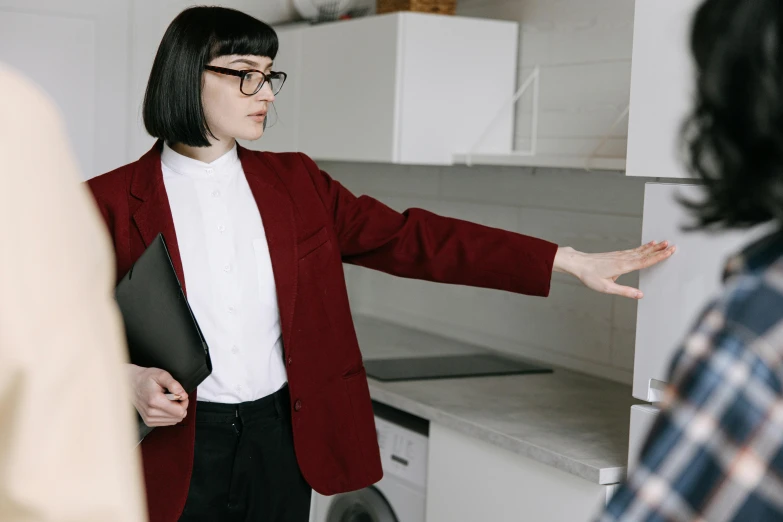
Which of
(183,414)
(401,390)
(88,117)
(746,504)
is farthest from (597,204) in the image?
(746,504)

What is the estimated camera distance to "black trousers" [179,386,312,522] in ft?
5.79

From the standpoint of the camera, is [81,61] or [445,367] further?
Result: [81,61]

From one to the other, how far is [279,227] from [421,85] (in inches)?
41.9

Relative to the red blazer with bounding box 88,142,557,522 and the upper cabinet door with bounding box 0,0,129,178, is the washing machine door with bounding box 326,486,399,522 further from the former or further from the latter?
the upper cabinet door with bounding box 0,0,129,178

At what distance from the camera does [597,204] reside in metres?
2.65

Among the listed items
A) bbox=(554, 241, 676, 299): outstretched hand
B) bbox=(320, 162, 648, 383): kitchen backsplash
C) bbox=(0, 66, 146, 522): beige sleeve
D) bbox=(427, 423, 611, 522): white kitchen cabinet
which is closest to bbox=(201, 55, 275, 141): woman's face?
bbox=(554, 241, 676, 299): outstretched hand

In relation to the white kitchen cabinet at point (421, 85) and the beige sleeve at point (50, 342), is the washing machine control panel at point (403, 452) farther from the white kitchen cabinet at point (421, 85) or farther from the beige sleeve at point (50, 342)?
the beige sleeve at point (50, 342)

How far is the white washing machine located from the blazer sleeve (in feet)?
1.93

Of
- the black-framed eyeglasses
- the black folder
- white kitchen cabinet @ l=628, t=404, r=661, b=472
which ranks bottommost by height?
white kitchen cabinet @ l=628, t=404, r=661, b=472

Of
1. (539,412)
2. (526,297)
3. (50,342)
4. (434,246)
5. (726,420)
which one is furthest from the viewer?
(526,297)

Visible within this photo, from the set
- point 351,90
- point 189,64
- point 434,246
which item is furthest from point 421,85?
point 189,64

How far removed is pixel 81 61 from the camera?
11.4 feet

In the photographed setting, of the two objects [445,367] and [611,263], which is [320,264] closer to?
[611,263]

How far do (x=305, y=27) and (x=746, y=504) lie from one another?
9.42 ft
